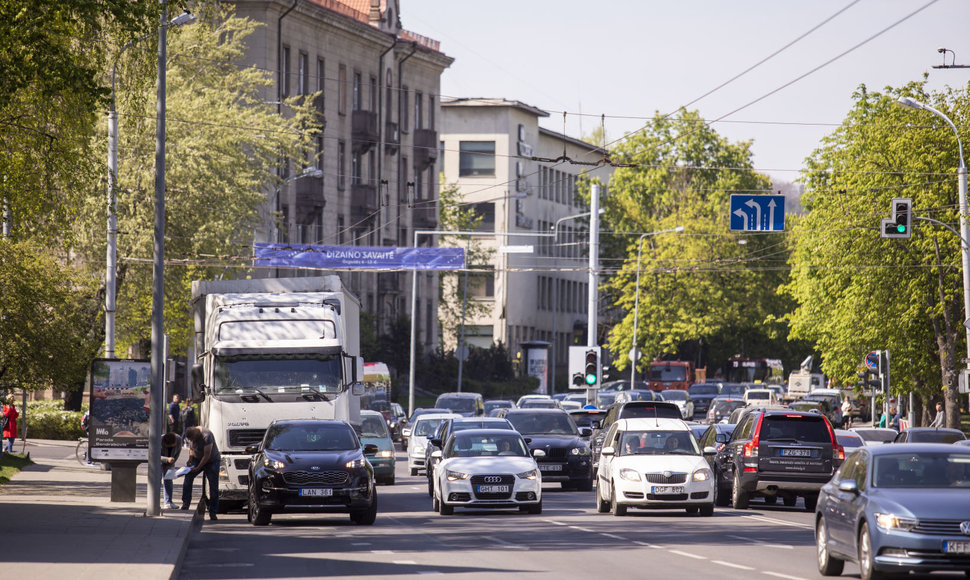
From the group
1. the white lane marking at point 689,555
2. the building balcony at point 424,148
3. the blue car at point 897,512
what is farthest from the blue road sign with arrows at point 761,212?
the building balcony at point 424,148

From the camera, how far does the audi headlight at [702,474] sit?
2794 cm

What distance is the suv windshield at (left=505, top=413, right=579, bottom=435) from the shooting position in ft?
120

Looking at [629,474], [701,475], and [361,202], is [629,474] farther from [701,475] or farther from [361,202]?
[361,202]

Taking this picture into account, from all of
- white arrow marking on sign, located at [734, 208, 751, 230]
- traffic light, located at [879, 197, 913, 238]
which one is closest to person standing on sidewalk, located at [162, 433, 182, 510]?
traffic light, located at [879, 197, 913, 238]

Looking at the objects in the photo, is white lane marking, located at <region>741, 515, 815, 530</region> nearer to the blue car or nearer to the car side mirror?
the blue car

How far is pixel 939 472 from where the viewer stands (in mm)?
16797

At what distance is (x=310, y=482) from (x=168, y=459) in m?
3.19

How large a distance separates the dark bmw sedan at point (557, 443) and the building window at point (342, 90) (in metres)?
50.7

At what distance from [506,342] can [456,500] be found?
90.4 meters

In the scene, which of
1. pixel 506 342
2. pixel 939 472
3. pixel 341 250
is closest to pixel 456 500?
pixel 939 472

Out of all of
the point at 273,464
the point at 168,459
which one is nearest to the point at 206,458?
the point at 168,459

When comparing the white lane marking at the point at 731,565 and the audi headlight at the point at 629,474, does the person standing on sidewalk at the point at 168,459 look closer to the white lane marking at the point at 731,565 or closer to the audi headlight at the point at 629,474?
the audi headlight at the point at 629,474

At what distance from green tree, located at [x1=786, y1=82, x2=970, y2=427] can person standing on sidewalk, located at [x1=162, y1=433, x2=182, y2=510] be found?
110ft

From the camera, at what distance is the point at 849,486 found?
1689cm
